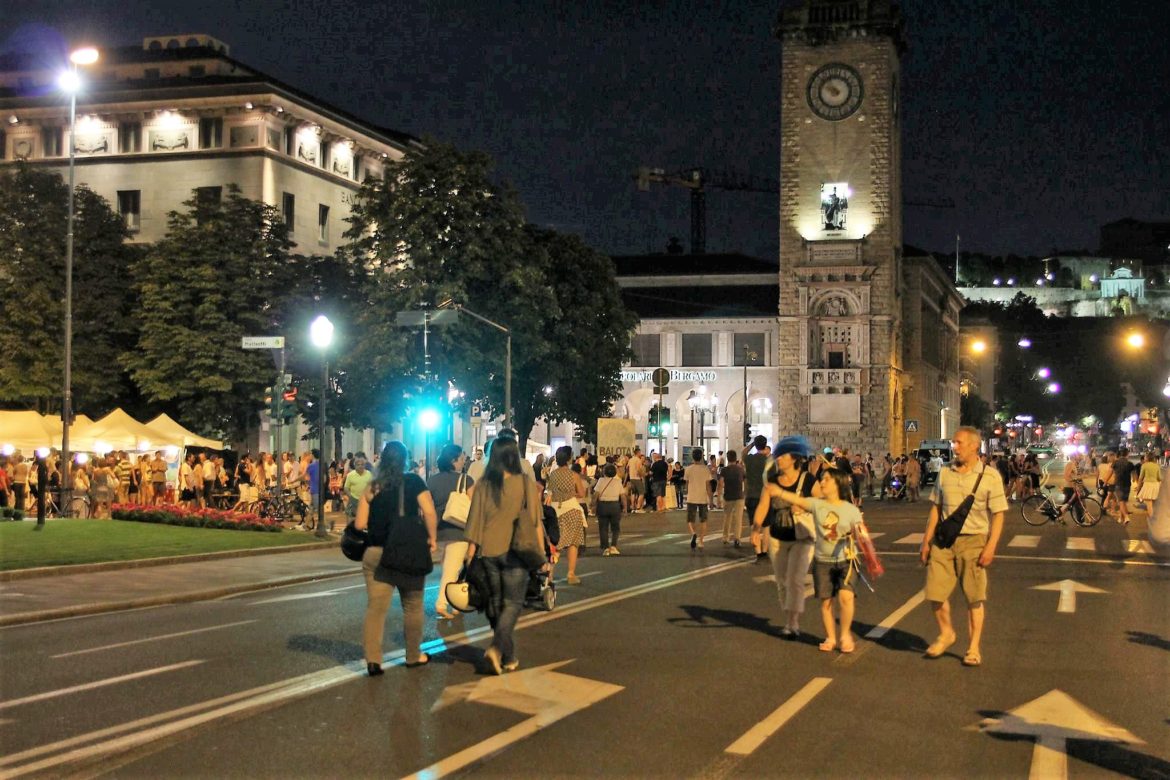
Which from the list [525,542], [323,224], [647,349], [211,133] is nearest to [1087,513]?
[525,542]

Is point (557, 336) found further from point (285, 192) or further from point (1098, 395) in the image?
point (1098, 395)

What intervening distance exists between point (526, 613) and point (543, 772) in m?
8.07

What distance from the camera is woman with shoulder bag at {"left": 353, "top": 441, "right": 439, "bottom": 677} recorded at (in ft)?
38.5

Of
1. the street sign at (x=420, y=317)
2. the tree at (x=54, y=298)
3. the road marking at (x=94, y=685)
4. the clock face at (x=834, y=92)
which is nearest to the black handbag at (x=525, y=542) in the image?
the road marking at (x=94, y=685)

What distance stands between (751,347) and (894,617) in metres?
80.2

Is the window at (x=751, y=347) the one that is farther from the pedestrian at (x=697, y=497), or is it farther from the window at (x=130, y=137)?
the pedestrian at (x=697, y=497)

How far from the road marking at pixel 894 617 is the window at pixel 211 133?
58.8 m

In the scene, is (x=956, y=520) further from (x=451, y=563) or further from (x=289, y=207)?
(x=289, y=207)

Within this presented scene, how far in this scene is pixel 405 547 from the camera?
38.5 feet

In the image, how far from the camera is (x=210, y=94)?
70688mm

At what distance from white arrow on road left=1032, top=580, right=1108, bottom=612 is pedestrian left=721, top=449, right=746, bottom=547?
24.2 ft

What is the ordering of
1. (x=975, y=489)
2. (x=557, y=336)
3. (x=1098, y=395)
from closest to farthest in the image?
(x=975, y=489) < (x=557, y=336) < (x=1098, y=395)

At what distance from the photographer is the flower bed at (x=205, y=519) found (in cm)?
3133

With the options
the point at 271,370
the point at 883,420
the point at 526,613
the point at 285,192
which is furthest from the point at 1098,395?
the point at 526,613
